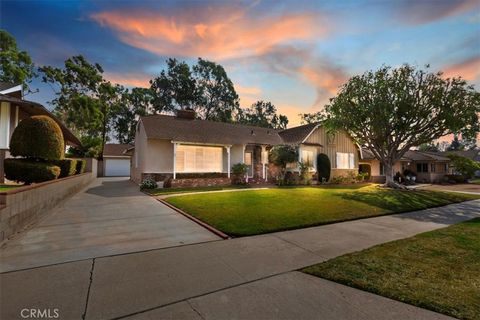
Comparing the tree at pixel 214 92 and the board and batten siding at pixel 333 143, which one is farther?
the tree at pixel 214 92

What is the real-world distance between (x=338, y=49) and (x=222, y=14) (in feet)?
17.8

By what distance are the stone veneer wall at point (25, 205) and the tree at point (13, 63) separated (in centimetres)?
2659

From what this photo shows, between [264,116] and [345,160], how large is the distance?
37768mm

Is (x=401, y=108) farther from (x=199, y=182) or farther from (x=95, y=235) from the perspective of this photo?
(x=95, y=235)

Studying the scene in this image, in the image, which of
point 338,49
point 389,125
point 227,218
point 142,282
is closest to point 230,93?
point 389,125

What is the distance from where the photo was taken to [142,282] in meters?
3.57

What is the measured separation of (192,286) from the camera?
347cm

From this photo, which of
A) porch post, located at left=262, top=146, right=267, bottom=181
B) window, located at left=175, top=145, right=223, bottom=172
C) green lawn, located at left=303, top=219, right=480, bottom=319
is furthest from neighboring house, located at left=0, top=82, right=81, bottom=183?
porch post, located at left=262, top=146, right=267, bottom=181

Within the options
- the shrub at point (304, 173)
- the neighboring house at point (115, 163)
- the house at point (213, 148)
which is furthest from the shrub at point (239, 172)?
the neighboring house at point (115, 163)

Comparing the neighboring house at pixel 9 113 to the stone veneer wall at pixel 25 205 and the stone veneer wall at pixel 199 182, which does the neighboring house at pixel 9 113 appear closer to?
the stone veneer wall at pixel 25 205

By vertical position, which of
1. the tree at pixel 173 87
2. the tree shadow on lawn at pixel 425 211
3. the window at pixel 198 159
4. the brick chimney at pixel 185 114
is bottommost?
the tree shadow on lawn at pixel 425 211

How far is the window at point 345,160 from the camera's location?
→ 919 inches
